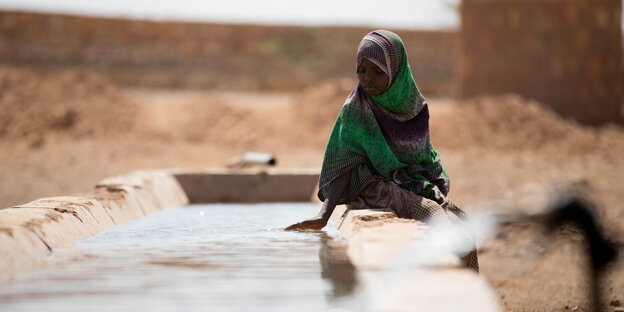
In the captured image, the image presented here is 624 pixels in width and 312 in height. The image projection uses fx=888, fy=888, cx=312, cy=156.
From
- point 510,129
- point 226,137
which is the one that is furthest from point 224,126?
point 510,129

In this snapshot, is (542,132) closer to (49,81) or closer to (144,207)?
(49,81)

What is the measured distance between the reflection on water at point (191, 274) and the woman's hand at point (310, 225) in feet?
0.15

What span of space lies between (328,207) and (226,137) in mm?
14871

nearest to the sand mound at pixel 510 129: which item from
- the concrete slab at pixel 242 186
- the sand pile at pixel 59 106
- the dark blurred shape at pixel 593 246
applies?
the sand pile at pixel 59 106

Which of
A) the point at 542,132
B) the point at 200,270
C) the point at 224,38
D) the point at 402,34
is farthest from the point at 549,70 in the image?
the point at 200,270

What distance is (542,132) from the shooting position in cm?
1809

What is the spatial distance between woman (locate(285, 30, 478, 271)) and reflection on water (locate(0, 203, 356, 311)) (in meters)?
0.34

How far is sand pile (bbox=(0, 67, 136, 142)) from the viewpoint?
19500 mm

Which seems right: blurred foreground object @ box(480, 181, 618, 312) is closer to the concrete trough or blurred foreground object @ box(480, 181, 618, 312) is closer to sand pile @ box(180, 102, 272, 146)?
the concrete trough

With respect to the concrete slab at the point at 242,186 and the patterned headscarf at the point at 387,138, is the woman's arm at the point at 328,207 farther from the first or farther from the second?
the concrete slab at the point at 242,186

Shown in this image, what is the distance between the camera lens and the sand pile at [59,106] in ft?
64.0

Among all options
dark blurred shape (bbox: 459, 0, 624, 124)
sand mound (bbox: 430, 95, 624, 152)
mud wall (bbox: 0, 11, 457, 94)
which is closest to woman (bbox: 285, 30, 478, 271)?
sand mound (bbox: 430, 95, 624, 152)

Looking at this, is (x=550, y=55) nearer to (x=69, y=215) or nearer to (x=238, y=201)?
(x=238, y=201)

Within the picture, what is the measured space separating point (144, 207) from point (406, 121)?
2.10m
